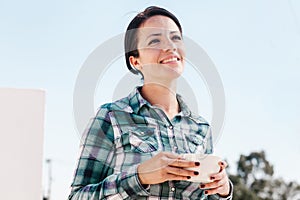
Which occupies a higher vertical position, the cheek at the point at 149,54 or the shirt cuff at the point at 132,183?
the cheek at the point at 149,54

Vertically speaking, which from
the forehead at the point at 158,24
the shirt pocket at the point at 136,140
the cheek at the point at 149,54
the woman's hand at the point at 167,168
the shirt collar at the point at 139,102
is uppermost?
the forehead at the point at 158,24

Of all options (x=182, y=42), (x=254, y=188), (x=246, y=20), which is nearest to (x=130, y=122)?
(x=182, y=42)

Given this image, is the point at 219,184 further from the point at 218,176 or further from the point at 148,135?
the point at 148,135

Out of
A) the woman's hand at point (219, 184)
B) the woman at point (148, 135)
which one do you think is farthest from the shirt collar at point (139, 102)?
the woman's hand at point (219, 184)

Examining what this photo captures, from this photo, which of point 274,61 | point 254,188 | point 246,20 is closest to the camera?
point 246,20

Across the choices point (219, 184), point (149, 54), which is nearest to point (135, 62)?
point (149, 54)

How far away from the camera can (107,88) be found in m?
0.77

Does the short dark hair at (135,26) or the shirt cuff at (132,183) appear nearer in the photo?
the shirt cuff at (132,183)

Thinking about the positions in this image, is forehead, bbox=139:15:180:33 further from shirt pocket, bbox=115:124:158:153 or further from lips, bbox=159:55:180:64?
shirt pocket, bbox=115:124:158:153

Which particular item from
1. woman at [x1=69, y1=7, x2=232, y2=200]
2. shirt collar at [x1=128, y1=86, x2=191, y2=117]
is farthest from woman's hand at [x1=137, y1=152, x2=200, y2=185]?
shirt collar at [x1=128, y1=86, x2=191, y2=117]

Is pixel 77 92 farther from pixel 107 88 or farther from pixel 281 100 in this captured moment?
pixel 281 100

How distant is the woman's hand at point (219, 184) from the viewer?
71 cm

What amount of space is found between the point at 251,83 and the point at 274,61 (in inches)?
7.9

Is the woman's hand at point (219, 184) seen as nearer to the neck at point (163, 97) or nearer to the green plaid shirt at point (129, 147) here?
the green plaid shirt at point (129, 147)
